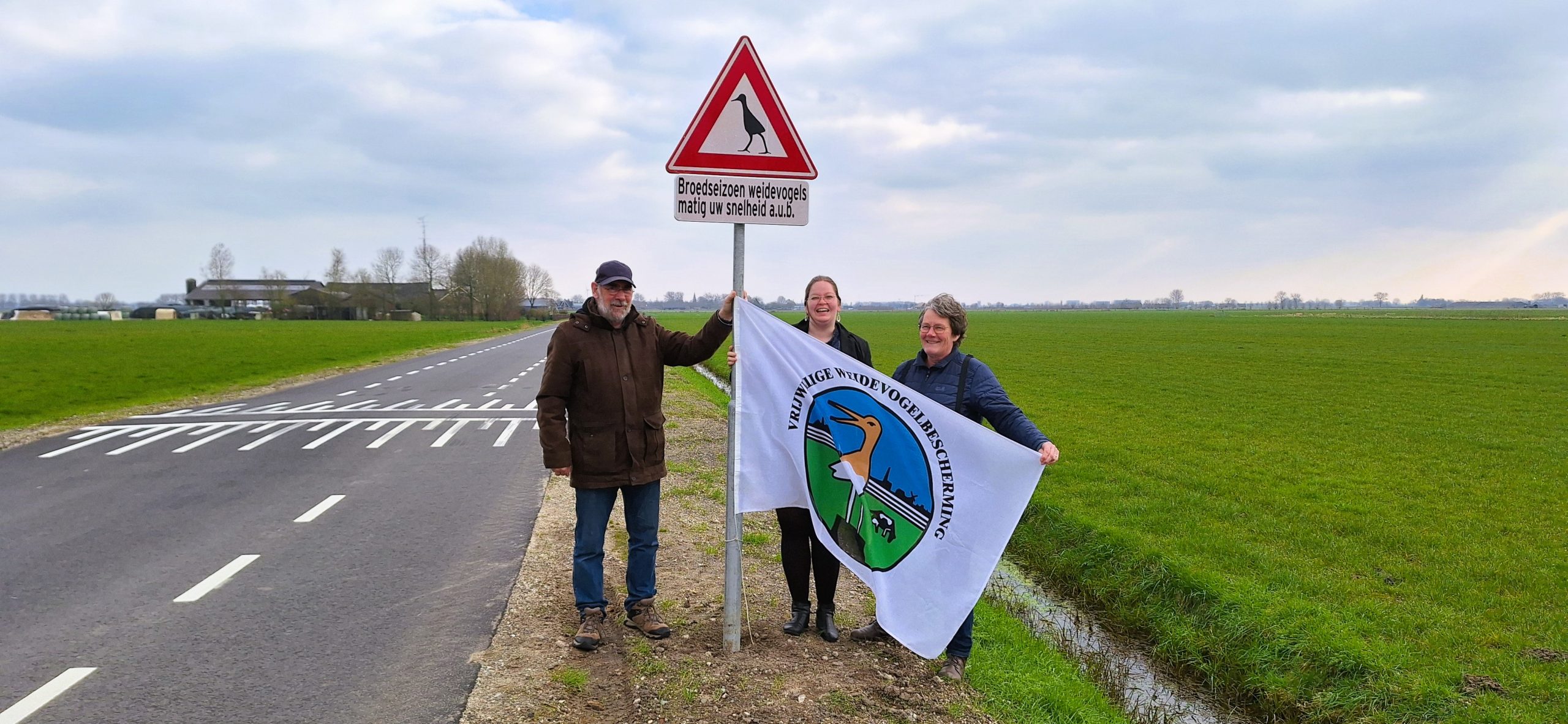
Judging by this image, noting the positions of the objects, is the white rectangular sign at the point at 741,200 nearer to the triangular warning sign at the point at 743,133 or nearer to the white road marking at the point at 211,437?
the triangular warning sign at the point at 743,133

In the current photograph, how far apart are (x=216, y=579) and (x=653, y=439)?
3.58 m

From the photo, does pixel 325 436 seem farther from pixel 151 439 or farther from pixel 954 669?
pixel 954 669

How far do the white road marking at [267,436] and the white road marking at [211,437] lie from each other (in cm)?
29

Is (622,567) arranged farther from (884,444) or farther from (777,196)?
(777,196)

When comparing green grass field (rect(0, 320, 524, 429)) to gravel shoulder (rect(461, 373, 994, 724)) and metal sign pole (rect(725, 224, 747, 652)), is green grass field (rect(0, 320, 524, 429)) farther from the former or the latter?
metal sign pole (rect(725, 224, 747, 652))

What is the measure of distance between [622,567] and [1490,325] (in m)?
91.5

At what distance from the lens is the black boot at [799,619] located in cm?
458

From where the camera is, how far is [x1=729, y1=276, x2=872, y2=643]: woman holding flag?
176 inches

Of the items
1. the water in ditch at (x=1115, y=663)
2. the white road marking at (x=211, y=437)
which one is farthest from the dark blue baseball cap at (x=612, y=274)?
the white road marking at (x=211, y=437)

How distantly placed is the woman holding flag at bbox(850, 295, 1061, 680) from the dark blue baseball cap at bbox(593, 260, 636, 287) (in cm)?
154

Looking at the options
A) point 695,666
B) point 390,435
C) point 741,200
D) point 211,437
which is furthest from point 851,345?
point 211,437

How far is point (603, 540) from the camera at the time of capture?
4496 millimetres

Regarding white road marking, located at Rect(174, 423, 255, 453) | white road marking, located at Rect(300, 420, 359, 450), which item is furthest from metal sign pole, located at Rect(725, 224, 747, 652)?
white road marking, located at Rect(174, 423, 255, 453)

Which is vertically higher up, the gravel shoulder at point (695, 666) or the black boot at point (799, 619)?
the black boot at point (799, 619)
